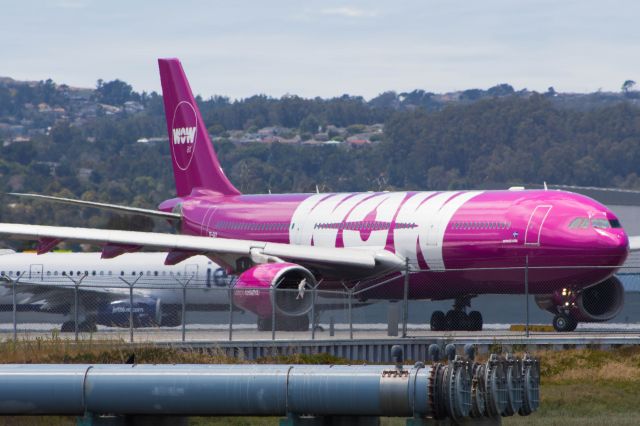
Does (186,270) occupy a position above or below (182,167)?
below

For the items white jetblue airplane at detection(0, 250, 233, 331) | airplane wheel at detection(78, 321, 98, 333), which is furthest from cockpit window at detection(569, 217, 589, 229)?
airplane wheel at detection(78, 321, 98, 333)

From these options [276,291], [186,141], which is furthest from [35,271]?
[276,291]

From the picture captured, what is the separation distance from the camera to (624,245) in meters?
34.9

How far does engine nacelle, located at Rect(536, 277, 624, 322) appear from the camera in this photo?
3584 centimetres

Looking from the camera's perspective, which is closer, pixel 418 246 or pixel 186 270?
pixel 418 246

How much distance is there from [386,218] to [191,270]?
34.2ft

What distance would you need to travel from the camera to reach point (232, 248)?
38094mm

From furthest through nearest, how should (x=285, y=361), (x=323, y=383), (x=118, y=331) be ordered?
(x=118, y=331) → (x=285, y=361) → (x=323, y=383)

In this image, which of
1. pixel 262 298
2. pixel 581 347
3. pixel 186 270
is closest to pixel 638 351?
pixel 581 347

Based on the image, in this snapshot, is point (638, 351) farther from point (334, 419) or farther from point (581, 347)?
point (334, 419)

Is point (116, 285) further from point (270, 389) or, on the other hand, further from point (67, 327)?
point (270, 389)

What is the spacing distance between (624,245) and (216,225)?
1329 cm

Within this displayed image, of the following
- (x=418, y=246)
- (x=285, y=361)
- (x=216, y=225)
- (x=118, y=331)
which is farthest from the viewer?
(x=216, y=225)

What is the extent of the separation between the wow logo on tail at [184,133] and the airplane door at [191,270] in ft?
9.93
